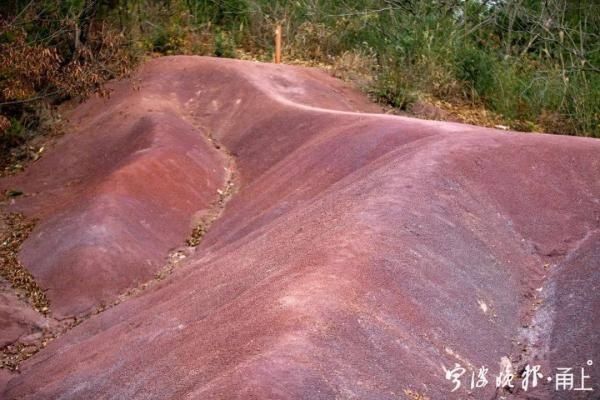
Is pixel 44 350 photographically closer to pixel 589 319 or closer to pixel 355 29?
pixel 589 319

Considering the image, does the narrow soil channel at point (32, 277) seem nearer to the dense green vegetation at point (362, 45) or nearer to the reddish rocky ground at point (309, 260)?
the reddish rocky ground at point (309, 260)

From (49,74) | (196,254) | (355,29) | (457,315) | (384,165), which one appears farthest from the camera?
(355,29)

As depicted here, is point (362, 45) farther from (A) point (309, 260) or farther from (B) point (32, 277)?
(A) point (309, 260)

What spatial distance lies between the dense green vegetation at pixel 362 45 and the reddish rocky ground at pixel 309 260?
115cm

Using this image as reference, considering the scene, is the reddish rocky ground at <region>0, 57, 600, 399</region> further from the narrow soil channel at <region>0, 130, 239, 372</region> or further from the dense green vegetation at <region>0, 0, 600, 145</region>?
the dense green vegetation at <region>0, 0, 600, 145</region>

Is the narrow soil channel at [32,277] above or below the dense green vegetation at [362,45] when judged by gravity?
below

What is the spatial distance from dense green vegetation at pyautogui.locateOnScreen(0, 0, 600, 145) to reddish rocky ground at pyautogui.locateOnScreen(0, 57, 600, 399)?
1.15 m

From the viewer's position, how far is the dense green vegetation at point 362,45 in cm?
780

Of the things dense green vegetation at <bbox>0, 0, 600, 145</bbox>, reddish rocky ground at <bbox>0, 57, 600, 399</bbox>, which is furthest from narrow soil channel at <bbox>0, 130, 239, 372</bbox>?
dense green vegetation at <bbox>0, 0, 600, 145</bbox>

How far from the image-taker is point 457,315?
3725mm

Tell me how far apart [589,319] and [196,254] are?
3329 millimetres

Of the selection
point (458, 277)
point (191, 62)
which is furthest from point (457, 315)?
point (191, 62)

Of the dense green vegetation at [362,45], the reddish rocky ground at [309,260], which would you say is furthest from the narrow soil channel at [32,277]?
the dense green vegetation at [362,45]

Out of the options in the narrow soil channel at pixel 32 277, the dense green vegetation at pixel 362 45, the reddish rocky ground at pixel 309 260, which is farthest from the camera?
the dense green vegetation at pixel 362 45
